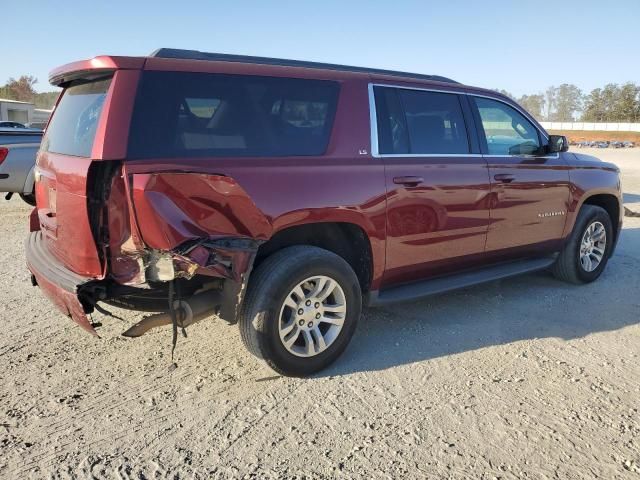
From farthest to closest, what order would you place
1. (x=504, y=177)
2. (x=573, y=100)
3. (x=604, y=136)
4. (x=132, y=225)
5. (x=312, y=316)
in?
(x=573, y=100), (x=604, y=136), (x=504, y=177), (x=312, y=316), (x=132, y=225)

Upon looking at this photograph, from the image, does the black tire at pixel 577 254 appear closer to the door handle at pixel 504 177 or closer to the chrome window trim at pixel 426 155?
the door handle at pixel 504 177

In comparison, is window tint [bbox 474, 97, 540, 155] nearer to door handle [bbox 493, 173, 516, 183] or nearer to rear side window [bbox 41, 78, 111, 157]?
door handle [bbox 493, 173, 516, 183]

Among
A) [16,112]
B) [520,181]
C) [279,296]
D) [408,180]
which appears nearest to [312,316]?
[279,296]

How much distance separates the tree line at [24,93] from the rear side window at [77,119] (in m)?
82.2

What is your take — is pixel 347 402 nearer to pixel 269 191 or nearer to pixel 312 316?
pixel 312 316

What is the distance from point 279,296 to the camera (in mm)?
3299

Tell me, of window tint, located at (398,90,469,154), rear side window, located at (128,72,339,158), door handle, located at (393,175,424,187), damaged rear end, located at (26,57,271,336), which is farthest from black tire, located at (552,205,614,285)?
damaged rear end, located at (26,57,271,336)

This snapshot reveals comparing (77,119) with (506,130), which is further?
(506,130)

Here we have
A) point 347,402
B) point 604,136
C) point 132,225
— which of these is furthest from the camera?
point 604,136

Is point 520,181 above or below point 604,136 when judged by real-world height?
above

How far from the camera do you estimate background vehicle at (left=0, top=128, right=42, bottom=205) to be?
8.81 meters

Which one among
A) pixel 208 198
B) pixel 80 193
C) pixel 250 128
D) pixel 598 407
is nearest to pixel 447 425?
pixel 598 407

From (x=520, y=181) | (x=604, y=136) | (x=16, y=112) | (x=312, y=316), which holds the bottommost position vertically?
(x=604, y=136)

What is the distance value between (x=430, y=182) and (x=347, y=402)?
1.75m
